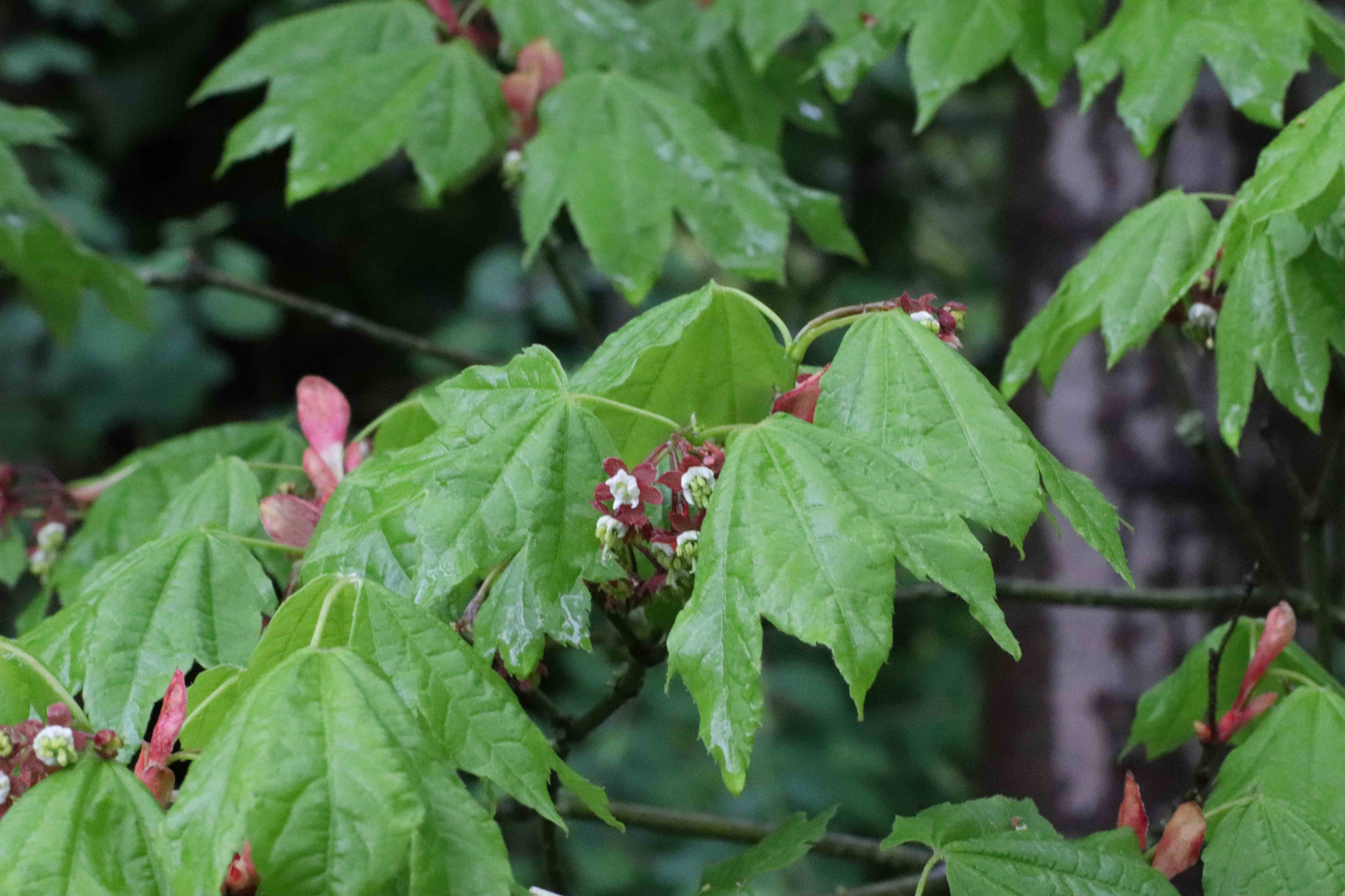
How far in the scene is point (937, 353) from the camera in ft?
2.87

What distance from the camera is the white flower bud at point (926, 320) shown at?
912 millimetres

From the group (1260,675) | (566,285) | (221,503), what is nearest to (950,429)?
(1260,675)

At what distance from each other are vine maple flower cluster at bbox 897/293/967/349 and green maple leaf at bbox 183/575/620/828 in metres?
0.39

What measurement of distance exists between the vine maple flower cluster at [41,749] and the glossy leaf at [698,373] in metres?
0.39

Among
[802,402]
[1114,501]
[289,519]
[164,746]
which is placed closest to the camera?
[164,746]

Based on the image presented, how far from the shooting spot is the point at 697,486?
2.68 ft

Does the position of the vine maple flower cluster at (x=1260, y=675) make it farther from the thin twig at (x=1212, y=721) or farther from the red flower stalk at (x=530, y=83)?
the red flower stalk at (x=530, y=83)

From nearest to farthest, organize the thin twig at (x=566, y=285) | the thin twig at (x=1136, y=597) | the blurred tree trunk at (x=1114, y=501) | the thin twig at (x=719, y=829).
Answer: the thin twig at (x=719, y=829), the thin twig at (x=1136, y=597), the thin twig at (x=566, y=285), the blurred tree trunk at (x=1114, y=501)

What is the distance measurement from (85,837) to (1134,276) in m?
1.02

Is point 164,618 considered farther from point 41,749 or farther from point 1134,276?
point 1134,276

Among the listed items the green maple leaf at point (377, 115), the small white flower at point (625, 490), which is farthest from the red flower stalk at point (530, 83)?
the small white flower at point (625, 490)

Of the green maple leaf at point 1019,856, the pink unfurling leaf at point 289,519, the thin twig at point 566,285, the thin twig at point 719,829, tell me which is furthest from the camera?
the thin twig at point 566,285

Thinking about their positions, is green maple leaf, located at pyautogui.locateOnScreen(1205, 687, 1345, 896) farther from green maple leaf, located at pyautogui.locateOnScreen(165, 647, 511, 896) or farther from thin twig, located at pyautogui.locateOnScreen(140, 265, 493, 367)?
thin twig, located at pyautogui.locateOnScreen(140, 265, 493, 367)

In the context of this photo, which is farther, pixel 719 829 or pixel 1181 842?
pixel 719 829
